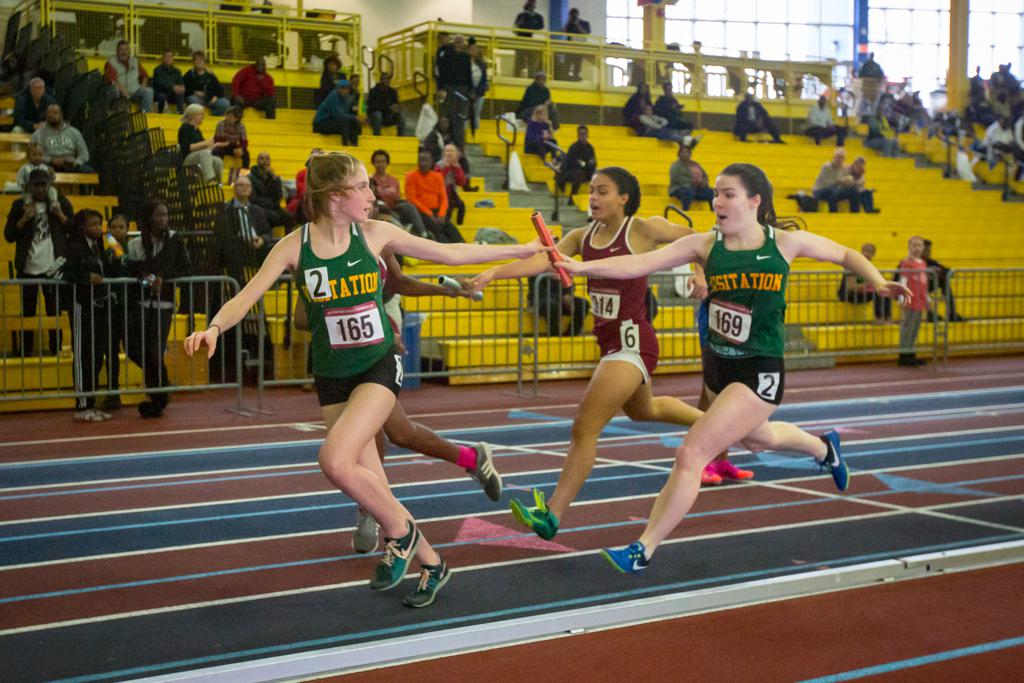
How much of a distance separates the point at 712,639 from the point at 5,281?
8.34m

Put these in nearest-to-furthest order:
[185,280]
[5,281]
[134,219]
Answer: [5,281], [185,280], [134,219]

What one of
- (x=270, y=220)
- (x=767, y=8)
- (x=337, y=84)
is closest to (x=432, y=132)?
(x=337, y=84)

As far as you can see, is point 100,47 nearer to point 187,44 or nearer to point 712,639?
point 187,44

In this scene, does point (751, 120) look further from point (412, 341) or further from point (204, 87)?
point (412, 341)

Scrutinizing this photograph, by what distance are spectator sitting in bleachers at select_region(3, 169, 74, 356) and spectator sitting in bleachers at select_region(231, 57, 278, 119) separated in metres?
8.50

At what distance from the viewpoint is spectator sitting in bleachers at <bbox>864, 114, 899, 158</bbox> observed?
93.6ft

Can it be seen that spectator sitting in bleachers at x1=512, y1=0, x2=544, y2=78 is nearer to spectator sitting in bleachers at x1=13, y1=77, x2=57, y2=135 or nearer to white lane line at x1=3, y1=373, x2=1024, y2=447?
spectator sitting in bleachers at x1=13, y1=77, x2=57, y2=135

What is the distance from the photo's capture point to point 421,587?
532 centimetres

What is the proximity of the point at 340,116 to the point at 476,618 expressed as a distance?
16.5 m

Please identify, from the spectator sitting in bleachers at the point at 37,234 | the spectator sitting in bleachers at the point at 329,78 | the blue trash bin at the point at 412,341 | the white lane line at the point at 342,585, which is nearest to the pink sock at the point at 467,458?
the white lane line at the point at 342,585

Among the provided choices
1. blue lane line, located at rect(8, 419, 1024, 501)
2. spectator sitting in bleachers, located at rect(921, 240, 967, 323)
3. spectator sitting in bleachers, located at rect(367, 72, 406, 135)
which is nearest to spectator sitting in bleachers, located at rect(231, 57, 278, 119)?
spectator sitting in bleachers, located at rect(367, 72, 406, 135)

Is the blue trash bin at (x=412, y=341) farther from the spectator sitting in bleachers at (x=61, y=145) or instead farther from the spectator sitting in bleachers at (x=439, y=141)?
the spectator sitting in bleachers at (x=61, y=145)

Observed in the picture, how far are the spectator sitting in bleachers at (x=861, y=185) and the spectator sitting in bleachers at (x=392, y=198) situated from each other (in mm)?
10978

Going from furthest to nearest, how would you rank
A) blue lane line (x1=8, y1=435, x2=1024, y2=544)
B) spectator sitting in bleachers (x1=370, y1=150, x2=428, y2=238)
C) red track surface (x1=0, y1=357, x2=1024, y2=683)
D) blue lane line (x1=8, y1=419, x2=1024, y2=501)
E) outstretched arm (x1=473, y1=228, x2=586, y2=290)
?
spectator sitting in bleachers (x1=370, y1=150, x2=428, y2=238)
blue lane line (x1=8, y1=419, x2=1024, y2=501)
blue lane line (x1=8, y1=435, x2=1024, y2=544)
outstretched arm (x1=473, y1=228, x2=586, y2=290)
red track surface (x1=0, y1=357, x2=1024, y2=683)
